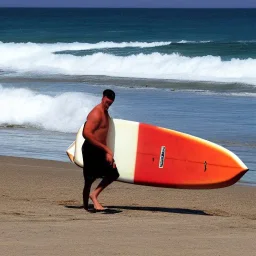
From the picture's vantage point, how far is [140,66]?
31.1 meters

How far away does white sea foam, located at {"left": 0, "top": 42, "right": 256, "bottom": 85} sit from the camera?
27672mm

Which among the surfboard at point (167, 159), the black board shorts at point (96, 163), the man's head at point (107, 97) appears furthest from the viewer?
the surfboard at point (167, 159)

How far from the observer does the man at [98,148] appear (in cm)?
675

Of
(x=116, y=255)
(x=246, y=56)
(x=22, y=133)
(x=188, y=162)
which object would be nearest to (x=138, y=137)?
(x=188, y=162)

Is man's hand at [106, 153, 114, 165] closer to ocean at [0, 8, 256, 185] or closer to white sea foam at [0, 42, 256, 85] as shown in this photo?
ocean at [0, 8, 256, 185]

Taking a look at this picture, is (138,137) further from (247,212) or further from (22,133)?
(22,133)

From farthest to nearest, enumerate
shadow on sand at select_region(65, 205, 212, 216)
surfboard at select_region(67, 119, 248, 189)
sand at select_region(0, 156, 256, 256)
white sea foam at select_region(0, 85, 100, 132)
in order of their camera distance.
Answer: white sea foam at select_region(0, 85, 100, 132), surfboard at select_region(67, 119, 248, 189), shadow on sand at select_region(65, 205, 212, 216), sand at select_region(0, 156, 256, 256)

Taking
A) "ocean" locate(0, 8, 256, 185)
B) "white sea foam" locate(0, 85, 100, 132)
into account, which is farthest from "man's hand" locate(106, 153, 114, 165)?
"white sea foam" locate(0, 85, 100, 132)

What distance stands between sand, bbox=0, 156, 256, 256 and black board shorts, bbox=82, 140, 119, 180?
33cm

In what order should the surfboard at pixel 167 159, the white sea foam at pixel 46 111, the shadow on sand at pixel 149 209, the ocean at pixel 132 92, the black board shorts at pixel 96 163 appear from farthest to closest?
the white sea foam at pixel 46 111 → the ocean at pixel 132 92 → the surfboard at pixel 167 159 → the shadow on sand at pixel 149 209 → the black board shorts at pixel 96 163

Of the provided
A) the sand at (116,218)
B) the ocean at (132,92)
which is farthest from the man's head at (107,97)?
the ocean at (132,92)

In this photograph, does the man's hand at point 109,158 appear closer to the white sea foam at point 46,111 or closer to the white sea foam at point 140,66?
the white sea foam at point 46,111

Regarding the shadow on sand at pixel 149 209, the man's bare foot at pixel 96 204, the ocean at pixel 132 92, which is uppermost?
the ocean at pixel 132 92

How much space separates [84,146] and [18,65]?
90.0 ft
